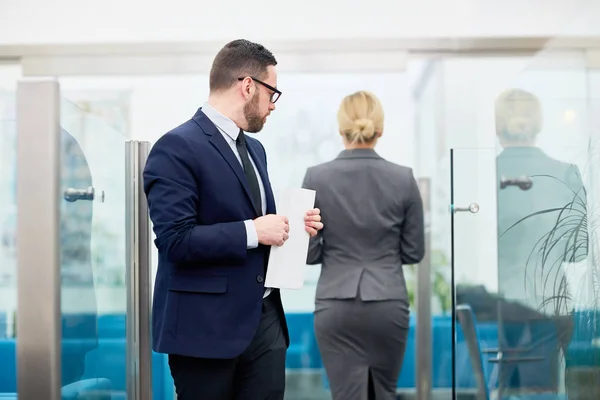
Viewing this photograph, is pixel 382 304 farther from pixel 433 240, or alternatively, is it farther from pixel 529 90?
pixel 433 240

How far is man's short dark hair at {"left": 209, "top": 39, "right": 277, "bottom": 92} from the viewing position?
203cm

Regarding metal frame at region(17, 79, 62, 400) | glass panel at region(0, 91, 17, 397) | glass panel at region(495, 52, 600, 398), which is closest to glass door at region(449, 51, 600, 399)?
glass panel at region(495, 52, 600, 398)

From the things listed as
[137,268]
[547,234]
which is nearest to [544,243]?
[547,234]

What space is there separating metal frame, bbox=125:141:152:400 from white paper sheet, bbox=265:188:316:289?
967 mm

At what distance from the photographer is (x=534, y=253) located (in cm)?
250

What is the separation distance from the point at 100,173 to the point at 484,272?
1527 mm

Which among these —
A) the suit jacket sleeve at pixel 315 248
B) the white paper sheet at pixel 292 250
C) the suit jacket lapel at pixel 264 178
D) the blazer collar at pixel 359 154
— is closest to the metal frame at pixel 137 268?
the suit jacket sleeve at pixel 315 248

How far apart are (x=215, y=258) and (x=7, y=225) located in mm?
919

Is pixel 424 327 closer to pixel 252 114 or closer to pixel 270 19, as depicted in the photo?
pixel 270 19

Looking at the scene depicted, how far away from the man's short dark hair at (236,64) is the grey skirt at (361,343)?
107 centimetres

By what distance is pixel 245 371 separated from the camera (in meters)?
1.97

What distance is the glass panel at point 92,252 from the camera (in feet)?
7.11

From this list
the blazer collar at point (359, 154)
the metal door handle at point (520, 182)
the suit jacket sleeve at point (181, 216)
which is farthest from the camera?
the blazer collar at point (359, 154)

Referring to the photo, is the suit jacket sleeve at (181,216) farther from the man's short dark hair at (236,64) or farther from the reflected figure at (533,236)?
the reflected figure at (533,236)
